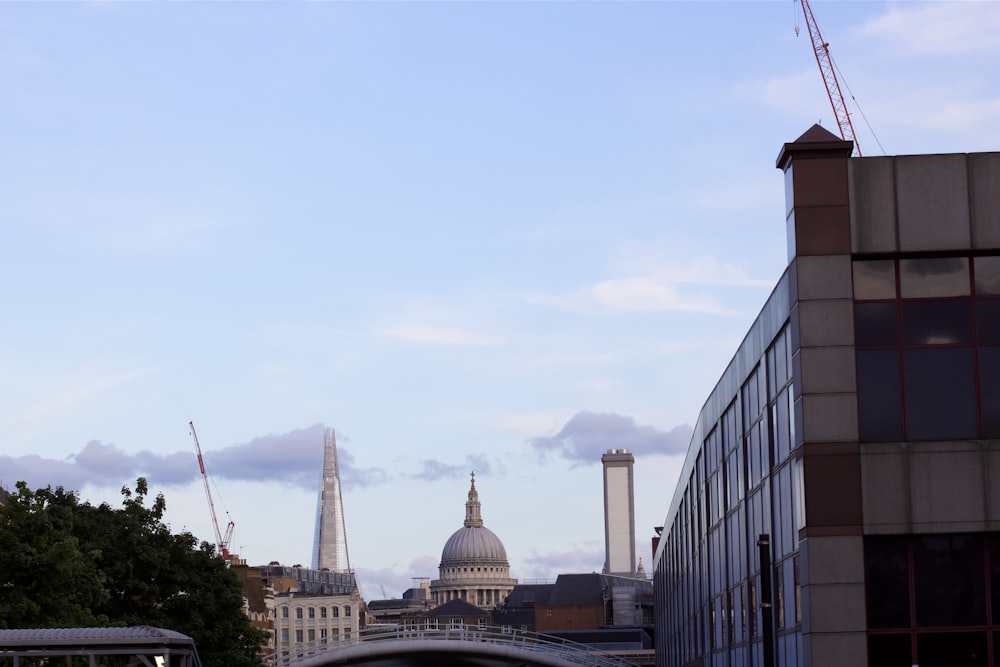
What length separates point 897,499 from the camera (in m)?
35.0

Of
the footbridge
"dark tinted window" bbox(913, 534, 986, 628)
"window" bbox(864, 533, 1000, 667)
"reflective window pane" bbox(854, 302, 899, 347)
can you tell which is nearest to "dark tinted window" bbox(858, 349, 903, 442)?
"reflective window pane" bbox(854, 302, 899, 347)

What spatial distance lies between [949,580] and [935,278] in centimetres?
637

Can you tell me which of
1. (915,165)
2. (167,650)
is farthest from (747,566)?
(167,650)

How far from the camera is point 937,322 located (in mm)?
35406

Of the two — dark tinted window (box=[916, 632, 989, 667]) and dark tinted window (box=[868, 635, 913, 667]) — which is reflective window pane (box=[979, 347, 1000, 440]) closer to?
dark tinted window (box=[916, 632, 989, 667])

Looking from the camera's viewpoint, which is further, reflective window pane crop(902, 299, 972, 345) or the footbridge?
the footbridge

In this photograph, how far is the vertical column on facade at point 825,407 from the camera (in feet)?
114

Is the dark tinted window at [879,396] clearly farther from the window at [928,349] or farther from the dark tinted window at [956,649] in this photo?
the dark tinted window at [956,649]

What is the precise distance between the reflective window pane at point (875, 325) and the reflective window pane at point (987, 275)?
6.08ft

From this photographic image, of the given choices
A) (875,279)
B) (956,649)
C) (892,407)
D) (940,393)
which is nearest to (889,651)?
(956,649)

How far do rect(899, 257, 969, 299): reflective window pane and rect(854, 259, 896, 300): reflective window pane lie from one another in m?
0.23

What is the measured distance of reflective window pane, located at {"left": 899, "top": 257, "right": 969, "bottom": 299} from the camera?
1398 inches

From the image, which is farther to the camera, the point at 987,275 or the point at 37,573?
the point at 37,573

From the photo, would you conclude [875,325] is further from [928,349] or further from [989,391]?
[989,391]
